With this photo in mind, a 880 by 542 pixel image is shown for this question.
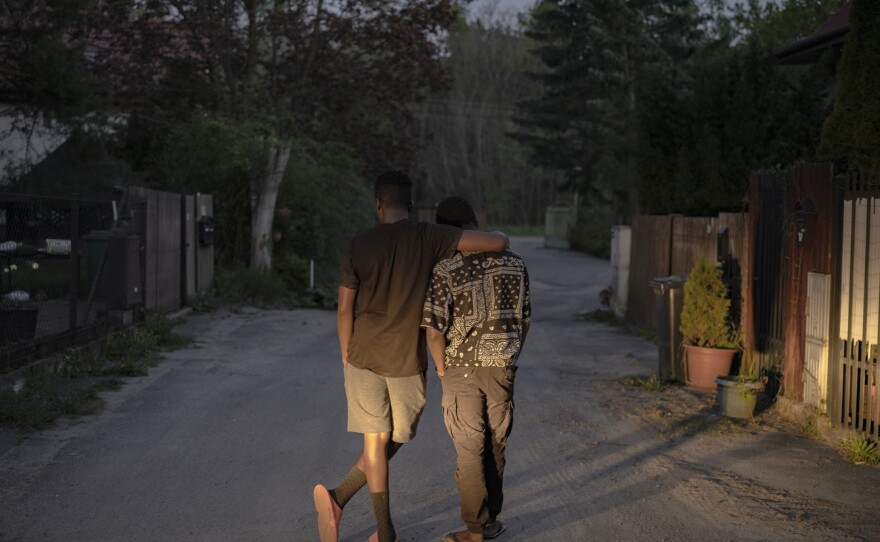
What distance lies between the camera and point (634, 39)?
135 feet

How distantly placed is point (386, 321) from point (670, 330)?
6363 millimetres

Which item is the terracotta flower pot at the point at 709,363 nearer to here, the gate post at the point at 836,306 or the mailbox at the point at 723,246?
the mailbox at the point at 723,246

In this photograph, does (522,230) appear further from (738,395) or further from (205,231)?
(738,395)

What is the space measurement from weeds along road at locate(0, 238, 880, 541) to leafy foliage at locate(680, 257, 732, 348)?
78cm

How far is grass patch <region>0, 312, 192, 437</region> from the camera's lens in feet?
28.0

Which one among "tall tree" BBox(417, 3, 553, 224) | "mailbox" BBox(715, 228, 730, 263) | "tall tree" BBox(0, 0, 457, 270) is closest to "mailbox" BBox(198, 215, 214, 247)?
"tall tree" BBox(0, 0, 457, 270)

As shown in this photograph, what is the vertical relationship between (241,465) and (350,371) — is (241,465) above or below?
below

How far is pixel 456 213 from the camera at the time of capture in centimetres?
547

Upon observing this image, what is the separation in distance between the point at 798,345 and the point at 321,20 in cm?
1617

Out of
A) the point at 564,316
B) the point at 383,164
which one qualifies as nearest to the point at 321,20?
the point at 383,164

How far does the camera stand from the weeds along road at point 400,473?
5805 mm

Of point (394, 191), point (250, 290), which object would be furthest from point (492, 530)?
point (250, 290)

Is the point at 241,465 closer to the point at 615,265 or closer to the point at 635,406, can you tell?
the point at 635,406

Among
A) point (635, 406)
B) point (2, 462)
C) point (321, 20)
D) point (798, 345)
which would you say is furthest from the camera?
point (321, 20)
